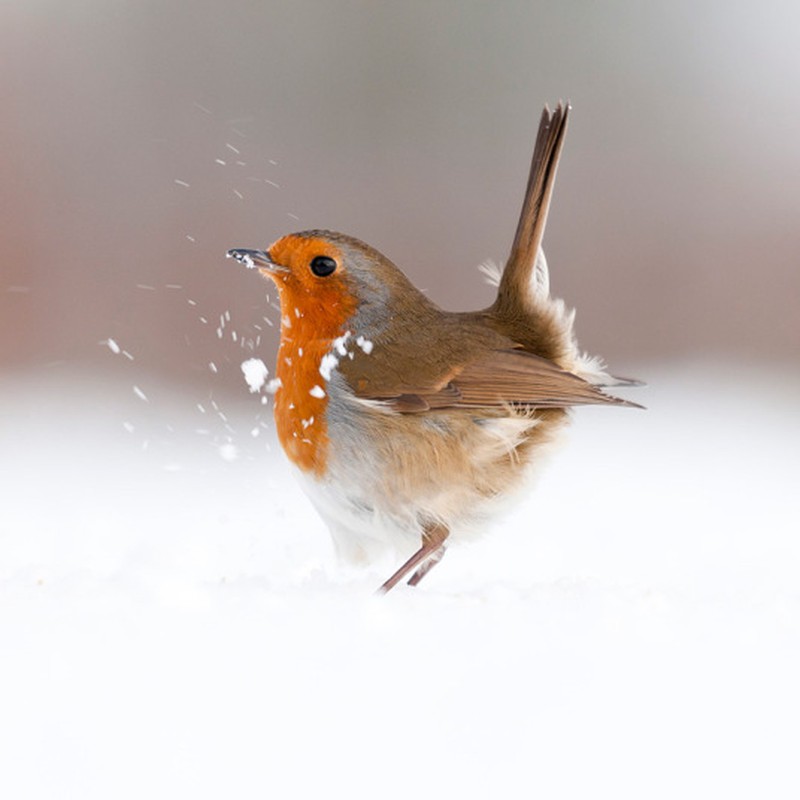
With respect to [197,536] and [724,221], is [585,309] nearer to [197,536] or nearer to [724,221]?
[724,221]

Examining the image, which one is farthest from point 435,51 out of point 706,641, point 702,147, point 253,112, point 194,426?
point 706,641

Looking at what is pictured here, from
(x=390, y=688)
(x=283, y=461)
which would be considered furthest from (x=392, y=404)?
(x=283, y=461)

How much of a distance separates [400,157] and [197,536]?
8.76ft

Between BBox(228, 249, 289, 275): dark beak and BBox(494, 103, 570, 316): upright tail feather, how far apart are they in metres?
0.46

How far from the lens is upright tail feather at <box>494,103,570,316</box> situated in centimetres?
214

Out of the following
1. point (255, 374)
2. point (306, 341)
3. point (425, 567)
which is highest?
point (306, 341)

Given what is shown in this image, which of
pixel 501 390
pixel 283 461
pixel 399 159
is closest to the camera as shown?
pixel 501 390

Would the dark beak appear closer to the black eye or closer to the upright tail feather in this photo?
the black eye

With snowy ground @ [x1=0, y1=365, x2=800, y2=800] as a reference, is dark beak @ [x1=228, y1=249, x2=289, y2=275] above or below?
above

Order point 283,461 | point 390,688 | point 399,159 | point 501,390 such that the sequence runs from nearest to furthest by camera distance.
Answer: point 390,688
point 501,390
point 283,461
point 399,159

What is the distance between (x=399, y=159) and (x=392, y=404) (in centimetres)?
291

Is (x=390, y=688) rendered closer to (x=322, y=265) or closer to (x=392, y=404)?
(x=392, y=404)

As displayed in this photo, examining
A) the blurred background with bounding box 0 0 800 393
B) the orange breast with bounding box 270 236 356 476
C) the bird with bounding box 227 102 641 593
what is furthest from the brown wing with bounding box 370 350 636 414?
the blurred background with bounding box 0 0 800 393

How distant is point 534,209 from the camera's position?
7.02 feet
